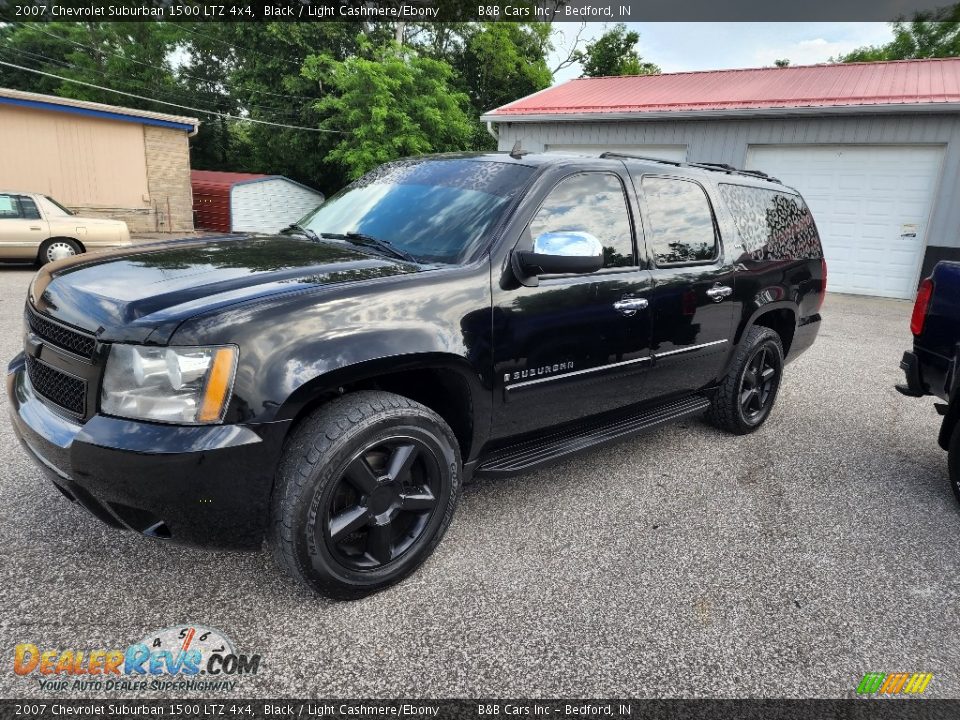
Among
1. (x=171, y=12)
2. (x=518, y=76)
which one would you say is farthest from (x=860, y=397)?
(x=171, y=12)

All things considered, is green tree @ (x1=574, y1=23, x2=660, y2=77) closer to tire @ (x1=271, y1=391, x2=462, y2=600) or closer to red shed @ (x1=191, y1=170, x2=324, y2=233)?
red shed @ (x1=191, y1=170, x2=324, y2=233)

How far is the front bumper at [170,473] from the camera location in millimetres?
1994

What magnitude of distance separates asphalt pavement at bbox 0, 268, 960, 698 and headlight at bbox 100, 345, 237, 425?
833 millimetres

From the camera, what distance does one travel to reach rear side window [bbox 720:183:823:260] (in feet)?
13.5

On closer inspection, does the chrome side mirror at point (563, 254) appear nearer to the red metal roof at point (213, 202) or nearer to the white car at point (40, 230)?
the white car at point (40, 230)

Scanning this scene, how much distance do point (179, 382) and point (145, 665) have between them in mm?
966

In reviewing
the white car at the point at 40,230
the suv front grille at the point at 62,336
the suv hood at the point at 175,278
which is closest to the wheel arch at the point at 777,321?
the suv hood at the point at 175,278

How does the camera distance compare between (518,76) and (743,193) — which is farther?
(518,76)

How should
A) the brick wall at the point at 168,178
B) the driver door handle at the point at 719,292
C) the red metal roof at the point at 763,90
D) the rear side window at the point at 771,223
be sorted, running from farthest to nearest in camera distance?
the brick wall at the point at 168,178, the red metal roof at the point at 763,90, the rear side window at the point at 771,223, the driver door handle at the point at 719,292

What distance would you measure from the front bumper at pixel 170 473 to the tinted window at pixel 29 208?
11.2 meters

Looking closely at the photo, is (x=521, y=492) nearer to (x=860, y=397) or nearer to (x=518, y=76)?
(x=860, y=397)

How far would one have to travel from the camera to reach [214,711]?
194 centimetres

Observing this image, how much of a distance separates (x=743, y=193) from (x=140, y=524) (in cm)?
397

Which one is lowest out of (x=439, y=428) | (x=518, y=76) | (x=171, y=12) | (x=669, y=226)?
(x=439, y=428)
